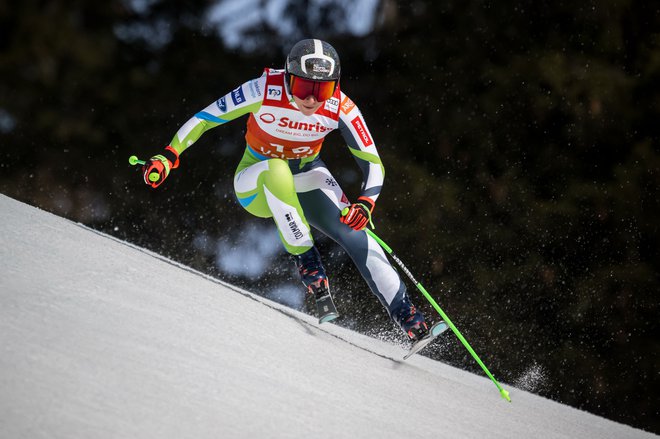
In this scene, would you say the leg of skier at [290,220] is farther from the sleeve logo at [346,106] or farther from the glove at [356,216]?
the sleeve logo at [346,106]

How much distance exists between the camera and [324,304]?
3.87 meters

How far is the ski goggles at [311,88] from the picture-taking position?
3803 millimetres

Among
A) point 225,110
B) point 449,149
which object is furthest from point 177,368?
point 449,149

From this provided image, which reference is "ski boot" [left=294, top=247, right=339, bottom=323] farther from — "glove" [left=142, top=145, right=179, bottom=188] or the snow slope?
"glove" [left=142, top=145, right=179, bottom=188]

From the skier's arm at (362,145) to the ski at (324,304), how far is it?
0.56 m

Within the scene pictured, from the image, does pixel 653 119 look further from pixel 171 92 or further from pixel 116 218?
pixel 116 218

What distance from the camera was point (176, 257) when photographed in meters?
10.5

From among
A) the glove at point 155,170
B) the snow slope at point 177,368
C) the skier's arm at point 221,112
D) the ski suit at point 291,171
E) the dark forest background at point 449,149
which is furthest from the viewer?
the dark forest background at point 449,149

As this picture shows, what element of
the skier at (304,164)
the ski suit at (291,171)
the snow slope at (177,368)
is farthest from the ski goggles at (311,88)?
the snow slope at (177,368)

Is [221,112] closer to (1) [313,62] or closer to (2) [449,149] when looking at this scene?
(1) [313,62]

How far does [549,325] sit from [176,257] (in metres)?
5.36

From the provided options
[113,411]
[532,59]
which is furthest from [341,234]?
[532,59]

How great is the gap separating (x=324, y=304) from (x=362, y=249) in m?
0.38

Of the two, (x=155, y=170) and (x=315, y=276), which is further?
(x=315, y=276)
